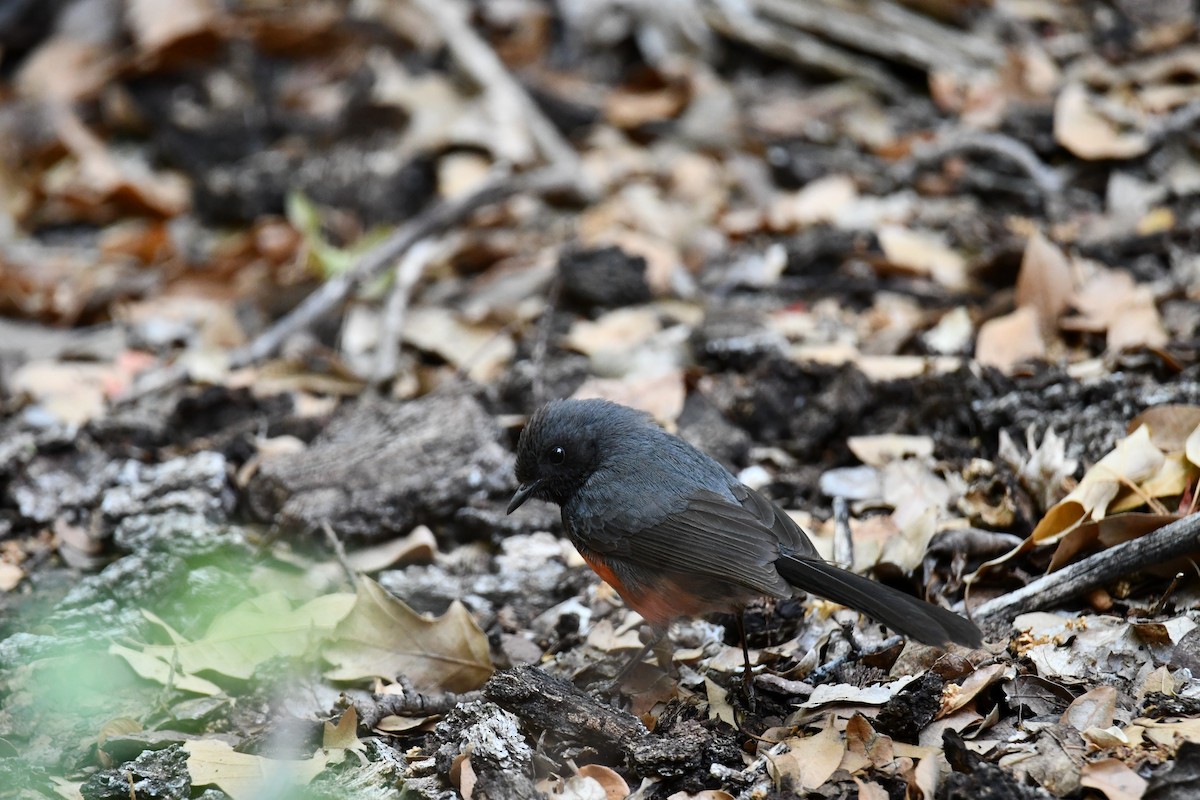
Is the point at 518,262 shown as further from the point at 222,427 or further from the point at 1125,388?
the point at 1125,388

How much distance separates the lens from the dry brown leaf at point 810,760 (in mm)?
2955

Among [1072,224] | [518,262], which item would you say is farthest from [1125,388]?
[518,262]

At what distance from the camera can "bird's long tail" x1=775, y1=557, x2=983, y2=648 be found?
2971 mm

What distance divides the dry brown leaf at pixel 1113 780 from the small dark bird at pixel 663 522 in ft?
1.85

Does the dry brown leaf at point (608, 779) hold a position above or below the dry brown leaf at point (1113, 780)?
below

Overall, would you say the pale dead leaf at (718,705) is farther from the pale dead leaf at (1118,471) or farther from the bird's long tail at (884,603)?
the pale dead leaf at (1118,471)

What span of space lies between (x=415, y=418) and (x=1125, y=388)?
108 inches

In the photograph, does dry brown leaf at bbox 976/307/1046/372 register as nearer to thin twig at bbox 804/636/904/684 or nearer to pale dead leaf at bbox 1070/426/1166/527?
pale dead leaf at bbox 1070/426/1166/527

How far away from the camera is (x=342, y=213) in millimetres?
6754

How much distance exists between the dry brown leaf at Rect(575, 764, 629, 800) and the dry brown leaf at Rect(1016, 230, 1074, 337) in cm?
297

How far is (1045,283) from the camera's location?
5.03 meters

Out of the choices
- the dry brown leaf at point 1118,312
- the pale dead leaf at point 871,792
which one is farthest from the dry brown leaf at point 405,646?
the dry brown leaf at point 1118,312

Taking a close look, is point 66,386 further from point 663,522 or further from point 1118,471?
point 1118,471

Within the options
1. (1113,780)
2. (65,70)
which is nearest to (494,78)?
(65,70)
